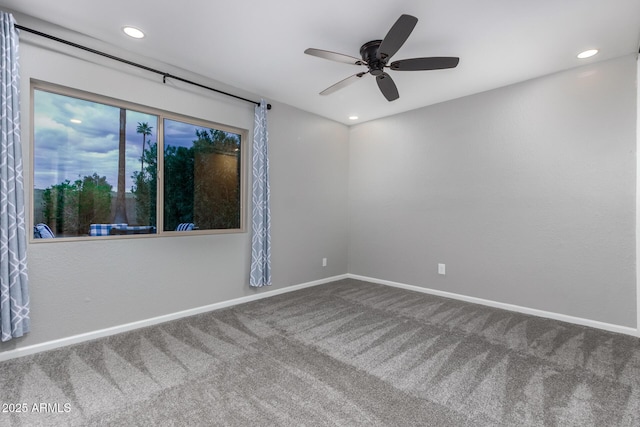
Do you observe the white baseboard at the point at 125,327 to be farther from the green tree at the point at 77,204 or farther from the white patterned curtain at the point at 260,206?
→ the green tree at the point at 77,204

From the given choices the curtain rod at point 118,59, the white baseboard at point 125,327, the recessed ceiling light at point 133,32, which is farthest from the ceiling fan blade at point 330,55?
the white baseboard at point 125,327

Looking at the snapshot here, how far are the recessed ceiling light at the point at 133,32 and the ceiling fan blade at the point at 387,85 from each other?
6.62ft

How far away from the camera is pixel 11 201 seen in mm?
2172

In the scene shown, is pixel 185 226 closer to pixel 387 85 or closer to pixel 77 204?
pixel 77 204

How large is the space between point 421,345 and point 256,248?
6.89 ft

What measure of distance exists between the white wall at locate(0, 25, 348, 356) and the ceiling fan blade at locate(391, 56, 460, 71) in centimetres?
200

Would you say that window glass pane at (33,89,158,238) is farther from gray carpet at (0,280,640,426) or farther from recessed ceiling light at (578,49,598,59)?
recessed ceiling light at (578,49,598,59)

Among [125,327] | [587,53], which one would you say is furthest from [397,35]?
[125,327]

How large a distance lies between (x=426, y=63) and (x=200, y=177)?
2.55 m

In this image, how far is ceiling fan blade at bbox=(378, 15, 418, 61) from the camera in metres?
1.84

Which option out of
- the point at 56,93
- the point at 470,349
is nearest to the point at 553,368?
the point at 470,349

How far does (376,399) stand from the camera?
5.96 ft

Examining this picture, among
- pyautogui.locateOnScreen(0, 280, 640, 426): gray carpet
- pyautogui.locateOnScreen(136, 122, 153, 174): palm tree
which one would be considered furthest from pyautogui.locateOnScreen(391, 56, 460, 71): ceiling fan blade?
pyautogui.locateOnScreen(136, 122, 153, 174): palm tree

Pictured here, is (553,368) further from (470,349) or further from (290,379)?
(290,379)
